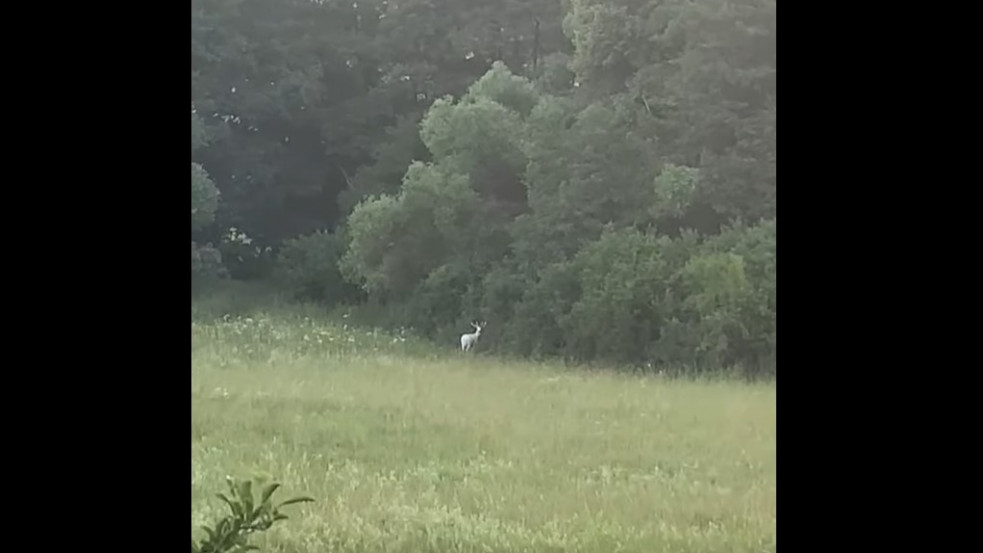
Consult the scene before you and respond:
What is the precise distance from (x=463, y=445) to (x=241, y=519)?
0.35 m

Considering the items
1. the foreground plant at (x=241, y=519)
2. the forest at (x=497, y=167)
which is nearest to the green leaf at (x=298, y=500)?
the foreground plant at (x=241, y=519)

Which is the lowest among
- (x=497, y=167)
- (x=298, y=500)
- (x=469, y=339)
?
(x=298, y=500)

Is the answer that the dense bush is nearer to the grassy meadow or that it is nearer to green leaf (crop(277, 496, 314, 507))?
the grassy meadow

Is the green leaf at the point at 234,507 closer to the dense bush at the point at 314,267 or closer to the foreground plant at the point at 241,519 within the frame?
the foreground plant at the point at 241,519

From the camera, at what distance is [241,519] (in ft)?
3.39

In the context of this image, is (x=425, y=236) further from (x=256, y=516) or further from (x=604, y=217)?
(x=256, y=516)

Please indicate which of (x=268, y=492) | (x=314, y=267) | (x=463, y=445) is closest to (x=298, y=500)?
(x=268, y=492)

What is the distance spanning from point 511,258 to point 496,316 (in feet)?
0.27

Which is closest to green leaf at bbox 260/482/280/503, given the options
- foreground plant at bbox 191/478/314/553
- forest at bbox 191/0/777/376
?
foreground plant at bbox 191/478/314/553

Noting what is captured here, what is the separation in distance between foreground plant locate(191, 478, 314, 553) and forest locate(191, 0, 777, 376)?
0.29 metres

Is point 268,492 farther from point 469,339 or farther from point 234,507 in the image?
point 469,339

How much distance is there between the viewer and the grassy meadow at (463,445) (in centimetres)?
120
